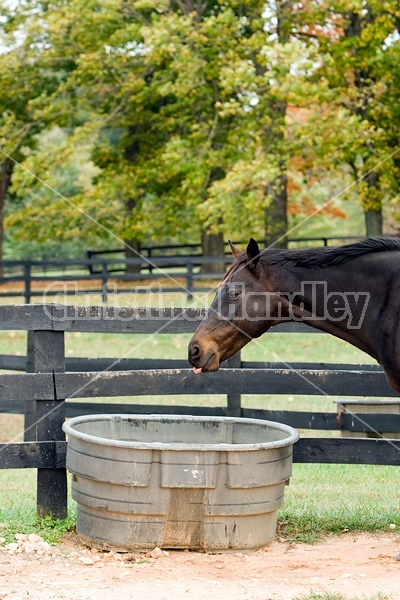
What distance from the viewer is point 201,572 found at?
14.1 feet

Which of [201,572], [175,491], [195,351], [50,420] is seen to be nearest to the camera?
[201,572]

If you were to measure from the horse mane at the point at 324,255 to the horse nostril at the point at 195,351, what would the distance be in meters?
0.70

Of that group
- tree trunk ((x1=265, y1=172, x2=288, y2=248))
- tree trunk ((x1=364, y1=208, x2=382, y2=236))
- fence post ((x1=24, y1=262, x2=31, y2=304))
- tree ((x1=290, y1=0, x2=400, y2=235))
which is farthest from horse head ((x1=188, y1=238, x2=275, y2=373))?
tree trunk ((x1=364, y1=208, x2=382, y2=236))

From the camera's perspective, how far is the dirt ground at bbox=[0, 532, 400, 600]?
3898 millimetres

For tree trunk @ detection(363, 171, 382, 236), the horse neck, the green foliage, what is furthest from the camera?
tree trunk @ detection(363, 171, 382, 236)

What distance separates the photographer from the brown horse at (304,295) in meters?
4.73

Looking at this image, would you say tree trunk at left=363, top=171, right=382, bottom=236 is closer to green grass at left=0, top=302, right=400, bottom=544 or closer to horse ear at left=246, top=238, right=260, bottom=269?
green grass at left=0, top=302, right=400, bottom=544

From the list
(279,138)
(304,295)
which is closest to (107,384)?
(304,295)

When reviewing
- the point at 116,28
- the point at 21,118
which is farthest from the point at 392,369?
the point at 21,118

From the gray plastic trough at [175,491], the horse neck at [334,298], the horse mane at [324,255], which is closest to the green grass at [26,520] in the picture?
the gray plastic trough at [175,491]

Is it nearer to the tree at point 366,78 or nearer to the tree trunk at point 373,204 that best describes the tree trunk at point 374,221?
the tree trunk at point 373,204

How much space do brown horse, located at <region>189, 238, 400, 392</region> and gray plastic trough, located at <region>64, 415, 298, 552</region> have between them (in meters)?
0.58

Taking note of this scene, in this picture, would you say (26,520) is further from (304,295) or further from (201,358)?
(304,295)

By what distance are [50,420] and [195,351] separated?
1.15 m
